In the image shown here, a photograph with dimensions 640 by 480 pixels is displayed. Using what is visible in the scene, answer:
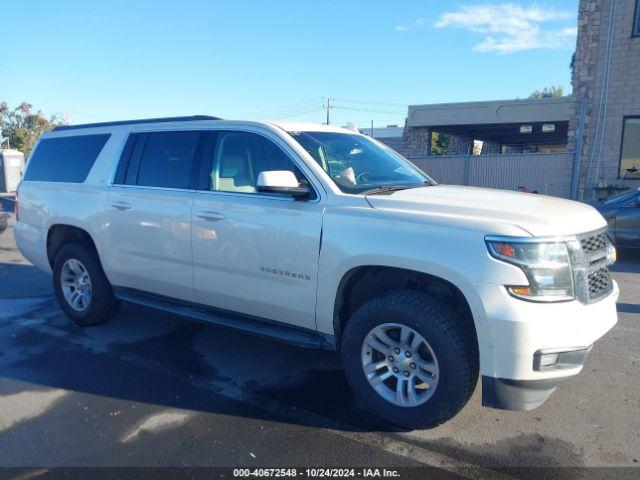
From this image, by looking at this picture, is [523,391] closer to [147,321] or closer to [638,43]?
[147,321]

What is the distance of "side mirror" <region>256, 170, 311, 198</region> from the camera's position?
3691 millimetres

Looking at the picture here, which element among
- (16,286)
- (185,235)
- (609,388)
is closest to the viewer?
(609,388)

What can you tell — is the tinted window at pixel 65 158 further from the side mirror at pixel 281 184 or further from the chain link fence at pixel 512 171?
the chain link fence at pixel 512 171


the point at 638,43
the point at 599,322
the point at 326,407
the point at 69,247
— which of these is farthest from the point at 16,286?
the point at 638,43

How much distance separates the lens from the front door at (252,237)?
12.6ft

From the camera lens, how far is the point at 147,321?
19.2 feet

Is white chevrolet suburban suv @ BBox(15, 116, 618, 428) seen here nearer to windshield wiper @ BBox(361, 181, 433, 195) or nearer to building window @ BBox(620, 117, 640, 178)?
windshield wiper @ BBox(361, 181, 433, 195)

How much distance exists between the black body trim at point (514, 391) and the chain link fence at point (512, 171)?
45.6ft

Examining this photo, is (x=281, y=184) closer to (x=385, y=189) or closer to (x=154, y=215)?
(x=385, y=189)

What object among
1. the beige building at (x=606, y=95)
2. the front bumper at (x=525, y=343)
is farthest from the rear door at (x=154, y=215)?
the beige building at (x=606, y=95)

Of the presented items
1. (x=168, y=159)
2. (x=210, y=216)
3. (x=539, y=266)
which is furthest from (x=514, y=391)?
(x=168, y=159)

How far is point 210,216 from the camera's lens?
4309mm

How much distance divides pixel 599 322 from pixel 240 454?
2.31 m

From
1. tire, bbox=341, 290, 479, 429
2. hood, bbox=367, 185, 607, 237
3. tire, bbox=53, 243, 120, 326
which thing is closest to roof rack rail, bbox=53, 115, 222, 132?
tire, bbox=53, 243, 120, 326
